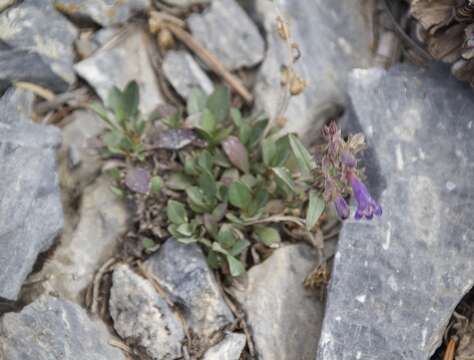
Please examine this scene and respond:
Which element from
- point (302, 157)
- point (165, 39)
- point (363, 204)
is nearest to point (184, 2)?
point (165, 39)

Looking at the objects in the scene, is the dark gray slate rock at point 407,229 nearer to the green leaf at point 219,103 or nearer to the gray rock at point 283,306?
the gray rock at point 283,306

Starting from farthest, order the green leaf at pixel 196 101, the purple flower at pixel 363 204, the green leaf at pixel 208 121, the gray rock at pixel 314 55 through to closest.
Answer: the gray rock at pixel 314 55
the green leaf at pixel 196 101
the green leaf at pixel 208 121
the purple flower at pixel 363 204

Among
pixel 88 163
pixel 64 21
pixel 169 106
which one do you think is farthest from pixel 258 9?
pixel 88 163

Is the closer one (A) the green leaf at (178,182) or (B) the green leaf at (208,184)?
(B) the green leaf at (208,184)

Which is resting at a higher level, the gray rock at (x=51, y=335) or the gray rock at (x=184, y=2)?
the gray rock at (x=184, y=2)

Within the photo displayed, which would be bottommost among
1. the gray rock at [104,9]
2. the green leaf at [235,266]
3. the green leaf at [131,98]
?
the green leaf at [235,266]

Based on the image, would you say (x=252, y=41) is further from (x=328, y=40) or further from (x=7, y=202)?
(x=7, y=202)

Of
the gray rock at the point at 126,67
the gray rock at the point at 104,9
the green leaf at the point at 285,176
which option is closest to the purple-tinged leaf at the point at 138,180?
the gray rock at the point at 126,67

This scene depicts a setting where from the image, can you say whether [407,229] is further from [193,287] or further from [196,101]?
[196,101]
